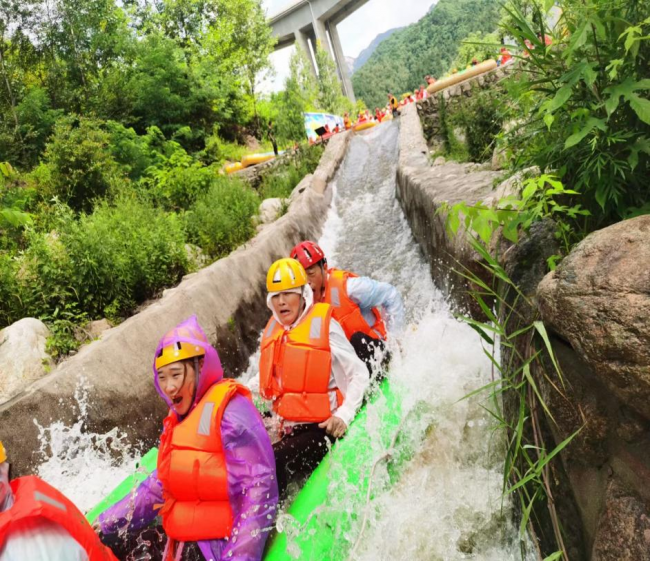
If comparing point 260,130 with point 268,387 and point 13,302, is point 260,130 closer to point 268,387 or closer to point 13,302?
point 13,302

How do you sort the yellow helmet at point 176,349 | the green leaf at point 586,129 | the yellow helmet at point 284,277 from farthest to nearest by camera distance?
the yellow helmet at point 284,277 → the yellow helmet at point 176,349 → the green leaf at point 586,129

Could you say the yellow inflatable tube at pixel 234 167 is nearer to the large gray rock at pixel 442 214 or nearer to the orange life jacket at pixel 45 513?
the large gray rock at pixel 442 214

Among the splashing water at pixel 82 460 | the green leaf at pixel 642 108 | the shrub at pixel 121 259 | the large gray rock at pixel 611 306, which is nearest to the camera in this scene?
the large gray rock at pixel 611 306

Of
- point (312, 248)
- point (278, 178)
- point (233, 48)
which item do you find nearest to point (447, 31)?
point (233, 48)

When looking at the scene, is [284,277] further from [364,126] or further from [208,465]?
[364,126]

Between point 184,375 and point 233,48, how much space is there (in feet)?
73.9

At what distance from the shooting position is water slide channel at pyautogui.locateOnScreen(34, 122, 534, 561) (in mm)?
2176

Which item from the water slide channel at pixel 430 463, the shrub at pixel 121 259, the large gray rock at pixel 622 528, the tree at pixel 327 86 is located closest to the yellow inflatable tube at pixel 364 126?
the tree at pixel 327 86

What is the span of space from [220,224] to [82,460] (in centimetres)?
413

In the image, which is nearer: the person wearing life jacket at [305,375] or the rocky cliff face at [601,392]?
the rocky cliff face at [601,392]

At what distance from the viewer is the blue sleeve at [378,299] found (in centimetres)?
381

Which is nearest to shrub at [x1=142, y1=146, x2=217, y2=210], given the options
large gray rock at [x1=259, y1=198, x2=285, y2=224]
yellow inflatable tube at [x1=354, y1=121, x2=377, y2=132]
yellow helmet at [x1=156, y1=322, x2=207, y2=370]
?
large gray rock at [x1=259, y1=198, x2=285, y2=224]

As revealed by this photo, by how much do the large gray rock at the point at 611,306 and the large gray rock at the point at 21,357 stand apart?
3.69m

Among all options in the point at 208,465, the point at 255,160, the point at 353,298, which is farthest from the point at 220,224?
the point at 255,160
